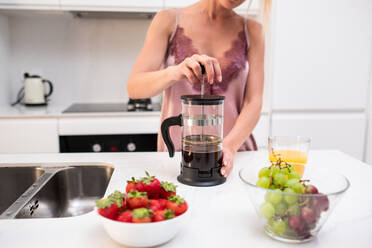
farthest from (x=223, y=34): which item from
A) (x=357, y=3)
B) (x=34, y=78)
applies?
(x=34, y=78)

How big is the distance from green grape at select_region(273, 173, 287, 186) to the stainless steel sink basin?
796mm

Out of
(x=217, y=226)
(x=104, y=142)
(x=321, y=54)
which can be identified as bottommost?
(x=104, y=142)

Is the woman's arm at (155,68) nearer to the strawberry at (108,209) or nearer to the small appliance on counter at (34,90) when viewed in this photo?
the strawberry at (108,209)

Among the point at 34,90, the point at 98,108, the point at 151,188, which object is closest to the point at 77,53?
the point at 34,90

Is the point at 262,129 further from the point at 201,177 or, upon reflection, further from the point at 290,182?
the point at 290,182

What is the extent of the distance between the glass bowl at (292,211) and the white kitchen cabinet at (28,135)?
170cm

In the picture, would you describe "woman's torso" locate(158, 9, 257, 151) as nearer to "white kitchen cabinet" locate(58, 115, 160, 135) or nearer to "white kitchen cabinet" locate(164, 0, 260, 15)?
"white kitchen cabinet" locate(58, 115, 160, 135)

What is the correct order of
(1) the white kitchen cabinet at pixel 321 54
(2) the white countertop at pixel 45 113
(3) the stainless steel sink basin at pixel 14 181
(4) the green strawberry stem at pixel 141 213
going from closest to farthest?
1. (4) the green strawberry stem at pixel 141 213
2. (3) the stainless steel sink basin at pixel 14 181
3. (2) the white countertop at pixel 45 113
4. (1) the white kitchen cabinet at pixel 321 54

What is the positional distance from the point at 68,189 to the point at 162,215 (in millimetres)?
618

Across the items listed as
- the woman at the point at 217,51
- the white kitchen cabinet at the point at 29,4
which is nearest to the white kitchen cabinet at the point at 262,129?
the woman at the point at 217,51

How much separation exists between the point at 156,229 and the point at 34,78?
2.06 meters

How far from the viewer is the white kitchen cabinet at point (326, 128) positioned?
2275 millimetres

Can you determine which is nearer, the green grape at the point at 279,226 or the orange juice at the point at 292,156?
the green grape at the point at 279,226

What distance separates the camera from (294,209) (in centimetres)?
61
